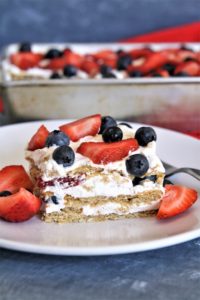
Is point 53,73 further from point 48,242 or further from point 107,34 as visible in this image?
point 48,242

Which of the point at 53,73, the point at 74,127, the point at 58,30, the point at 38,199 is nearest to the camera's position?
the point at 38,199

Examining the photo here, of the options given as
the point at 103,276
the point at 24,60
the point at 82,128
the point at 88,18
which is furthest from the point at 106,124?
the point at 88,18

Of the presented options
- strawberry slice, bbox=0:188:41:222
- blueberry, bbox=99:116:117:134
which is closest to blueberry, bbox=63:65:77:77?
blueberry, bbox=99:116:117:134

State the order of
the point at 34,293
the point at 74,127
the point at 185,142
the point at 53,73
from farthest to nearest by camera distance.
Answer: the point at 53,73 → the point at 185,142 → the point at 74,127 → the point at 34,293

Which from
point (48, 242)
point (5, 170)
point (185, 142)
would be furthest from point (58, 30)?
point (48, 242)

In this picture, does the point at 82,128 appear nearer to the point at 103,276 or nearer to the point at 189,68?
the point at 103,276

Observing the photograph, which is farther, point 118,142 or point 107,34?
point 107,34
